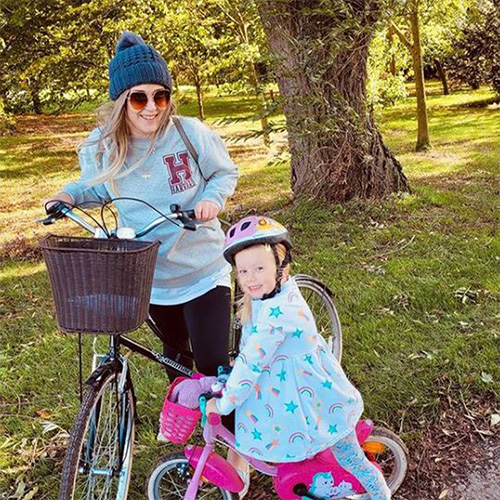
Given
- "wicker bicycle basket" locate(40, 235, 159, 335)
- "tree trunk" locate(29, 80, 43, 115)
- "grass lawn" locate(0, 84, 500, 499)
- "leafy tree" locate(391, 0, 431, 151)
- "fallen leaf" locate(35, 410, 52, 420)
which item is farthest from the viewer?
"tree trunk" locate(29, 80, 43, 115)

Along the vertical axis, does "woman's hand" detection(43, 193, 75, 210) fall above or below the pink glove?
above

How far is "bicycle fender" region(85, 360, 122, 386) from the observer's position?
8.40ft

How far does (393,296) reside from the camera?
5.14m

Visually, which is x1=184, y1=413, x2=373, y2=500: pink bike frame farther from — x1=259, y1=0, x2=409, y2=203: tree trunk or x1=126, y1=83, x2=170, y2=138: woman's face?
x1=259, y1=0, x2=409, y2=203: tree trunk

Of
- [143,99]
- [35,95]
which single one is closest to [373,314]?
[143,99]

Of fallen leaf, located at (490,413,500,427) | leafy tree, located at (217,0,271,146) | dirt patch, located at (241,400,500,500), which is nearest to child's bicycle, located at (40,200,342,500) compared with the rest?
dirt patch, located at (241,400,500,500)

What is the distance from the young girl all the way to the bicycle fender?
49 centimetres

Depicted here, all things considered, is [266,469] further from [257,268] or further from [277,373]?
[257,268]

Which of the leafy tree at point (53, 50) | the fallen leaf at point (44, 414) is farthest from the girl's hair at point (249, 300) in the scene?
the leafy tree at point (53, 50)

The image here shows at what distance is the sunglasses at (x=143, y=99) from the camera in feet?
8.77

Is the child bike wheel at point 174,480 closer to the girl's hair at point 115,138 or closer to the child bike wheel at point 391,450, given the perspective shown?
the child bike wheel at point 391,450

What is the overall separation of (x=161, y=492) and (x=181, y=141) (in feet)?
5.65

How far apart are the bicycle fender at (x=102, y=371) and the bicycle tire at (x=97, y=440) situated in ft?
0.04

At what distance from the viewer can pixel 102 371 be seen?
2.62 m
